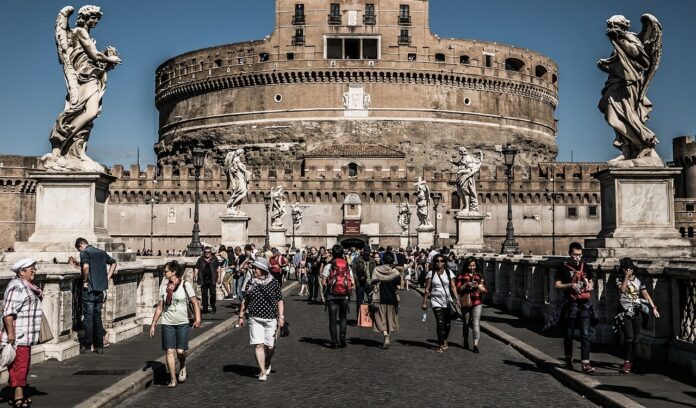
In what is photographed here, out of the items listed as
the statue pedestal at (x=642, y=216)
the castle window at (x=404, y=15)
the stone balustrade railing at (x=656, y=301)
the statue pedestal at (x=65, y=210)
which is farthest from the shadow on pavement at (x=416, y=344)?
the castle window at (x=404, y=15)

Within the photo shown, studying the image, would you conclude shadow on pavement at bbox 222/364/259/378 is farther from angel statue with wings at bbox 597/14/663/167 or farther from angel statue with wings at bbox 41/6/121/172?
angel statue with wings at bbox 597/14/663/167

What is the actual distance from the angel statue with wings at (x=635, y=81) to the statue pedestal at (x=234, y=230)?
52.3 feet

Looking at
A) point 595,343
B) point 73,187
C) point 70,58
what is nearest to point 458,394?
point 595,343

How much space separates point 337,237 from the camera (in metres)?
59.3

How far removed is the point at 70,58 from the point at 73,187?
5.61ft

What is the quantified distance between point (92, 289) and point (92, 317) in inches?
15.0

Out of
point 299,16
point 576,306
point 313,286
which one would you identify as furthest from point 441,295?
point 299,16

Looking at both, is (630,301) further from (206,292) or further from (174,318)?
(206,292)

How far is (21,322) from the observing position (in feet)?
21.9

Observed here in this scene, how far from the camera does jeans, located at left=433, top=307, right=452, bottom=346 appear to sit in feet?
35.0

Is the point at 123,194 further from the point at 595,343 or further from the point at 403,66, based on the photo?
the point at 595,343

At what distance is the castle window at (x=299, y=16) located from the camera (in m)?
71.4

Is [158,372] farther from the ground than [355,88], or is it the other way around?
[355,88]

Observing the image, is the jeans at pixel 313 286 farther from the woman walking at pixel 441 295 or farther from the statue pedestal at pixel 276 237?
the statue pedestal at pixel 276 237
